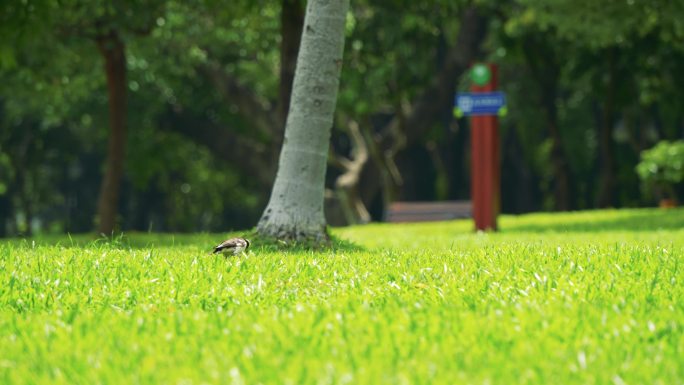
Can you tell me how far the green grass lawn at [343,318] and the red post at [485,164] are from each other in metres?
12.1

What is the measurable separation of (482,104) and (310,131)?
9318 millimetres

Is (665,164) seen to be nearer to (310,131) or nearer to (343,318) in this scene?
(310,131)

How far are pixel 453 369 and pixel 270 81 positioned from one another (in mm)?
27941

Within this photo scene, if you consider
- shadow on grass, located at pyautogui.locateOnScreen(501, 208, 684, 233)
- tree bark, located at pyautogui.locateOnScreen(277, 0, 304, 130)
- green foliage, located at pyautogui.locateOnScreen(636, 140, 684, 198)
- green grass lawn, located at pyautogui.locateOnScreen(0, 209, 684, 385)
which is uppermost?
tree bark, located at pyautogui.locateOnScreen(277, 0, 304, 130)

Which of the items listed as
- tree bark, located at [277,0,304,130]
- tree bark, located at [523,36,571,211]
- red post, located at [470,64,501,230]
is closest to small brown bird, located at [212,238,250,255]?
tree bark, located at [277,0,304,130]

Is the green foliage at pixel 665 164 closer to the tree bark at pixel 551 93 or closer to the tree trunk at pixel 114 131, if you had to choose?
the tree bark at pixel 551 93

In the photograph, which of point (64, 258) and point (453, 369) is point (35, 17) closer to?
point (64, 258)

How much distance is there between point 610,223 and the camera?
2466cm

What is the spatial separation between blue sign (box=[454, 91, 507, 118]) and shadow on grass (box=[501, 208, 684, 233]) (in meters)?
2.52

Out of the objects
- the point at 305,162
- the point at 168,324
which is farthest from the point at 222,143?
the point at 168,324

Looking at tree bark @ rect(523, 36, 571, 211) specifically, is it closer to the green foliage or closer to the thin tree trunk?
the thin tree trunk

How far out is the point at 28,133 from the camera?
41.9 m

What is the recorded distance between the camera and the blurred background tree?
986 inches

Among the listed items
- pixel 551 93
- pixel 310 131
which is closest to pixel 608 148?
pixel 551 93
